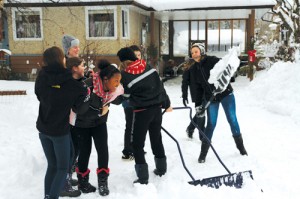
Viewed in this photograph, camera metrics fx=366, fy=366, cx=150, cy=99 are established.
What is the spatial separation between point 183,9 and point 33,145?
13.4m

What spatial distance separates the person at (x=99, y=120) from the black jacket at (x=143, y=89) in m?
0.17

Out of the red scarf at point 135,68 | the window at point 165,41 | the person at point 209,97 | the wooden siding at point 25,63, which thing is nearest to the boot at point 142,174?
the red scarf at point 135,68

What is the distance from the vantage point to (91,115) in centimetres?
399

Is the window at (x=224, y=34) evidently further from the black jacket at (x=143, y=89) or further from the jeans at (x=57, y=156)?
the jeans at (x=57, y=156)

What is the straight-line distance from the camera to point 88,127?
4109mm

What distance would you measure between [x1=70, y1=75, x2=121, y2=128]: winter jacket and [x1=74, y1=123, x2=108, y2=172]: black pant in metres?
0.08

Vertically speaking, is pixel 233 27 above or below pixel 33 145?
above

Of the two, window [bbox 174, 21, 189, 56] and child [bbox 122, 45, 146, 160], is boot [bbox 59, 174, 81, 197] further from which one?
window [bbox 174, 21, 189, 56]

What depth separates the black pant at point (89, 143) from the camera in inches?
164

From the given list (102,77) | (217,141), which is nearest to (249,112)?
(217,141)

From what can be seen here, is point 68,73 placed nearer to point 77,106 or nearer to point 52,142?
point 77,106

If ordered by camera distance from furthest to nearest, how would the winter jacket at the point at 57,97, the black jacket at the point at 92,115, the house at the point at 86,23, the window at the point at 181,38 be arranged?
the window at the point at 181,38, the house at the point at 86,23, the black jacket at the point at 92,115, the winter jacket at the point at 57,97

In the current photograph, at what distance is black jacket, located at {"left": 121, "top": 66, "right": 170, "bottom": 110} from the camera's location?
4.35 meters

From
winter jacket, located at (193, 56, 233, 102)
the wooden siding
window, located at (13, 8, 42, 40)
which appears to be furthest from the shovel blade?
window, located at (13, 8, 42, 40)
